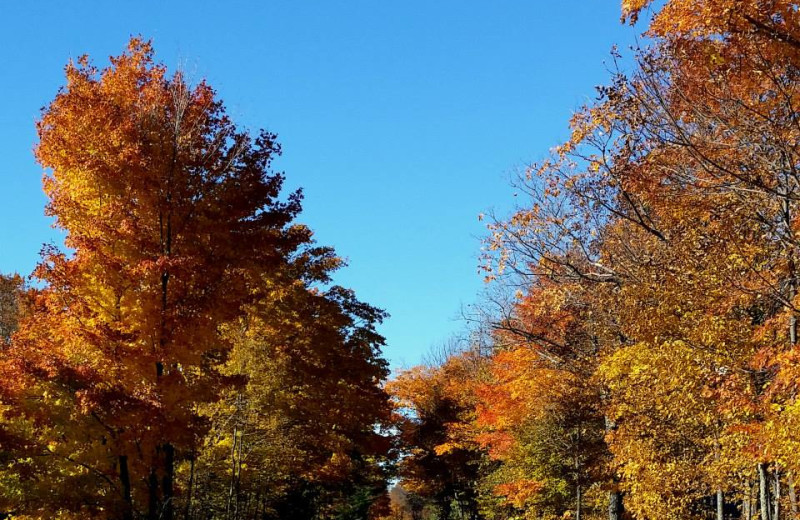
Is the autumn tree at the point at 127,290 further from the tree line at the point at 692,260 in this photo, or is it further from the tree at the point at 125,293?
the tree line at the point at 692,260

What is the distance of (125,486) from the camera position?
12070 millimetres

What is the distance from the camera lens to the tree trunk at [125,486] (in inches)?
472

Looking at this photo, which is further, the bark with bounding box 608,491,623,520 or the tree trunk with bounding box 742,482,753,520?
the bark with bounding box 608,491,623,520

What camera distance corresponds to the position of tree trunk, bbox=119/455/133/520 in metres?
12.0

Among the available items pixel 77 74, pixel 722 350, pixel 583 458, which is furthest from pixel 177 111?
pixel 583 458

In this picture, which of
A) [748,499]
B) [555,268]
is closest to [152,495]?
[555,268]

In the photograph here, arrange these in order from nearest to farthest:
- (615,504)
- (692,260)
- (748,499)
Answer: (692,260)
(748,499)
(615,504)

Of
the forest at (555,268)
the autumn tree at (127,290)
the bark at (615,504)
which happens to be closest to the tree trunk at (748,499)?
the forest at (555,268)

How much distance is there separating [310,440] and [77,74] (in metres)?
14.5

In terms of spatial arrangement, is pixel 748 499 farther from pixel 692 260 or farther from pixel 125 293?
pixel 125 293

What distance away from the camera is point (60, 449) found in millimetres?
11758

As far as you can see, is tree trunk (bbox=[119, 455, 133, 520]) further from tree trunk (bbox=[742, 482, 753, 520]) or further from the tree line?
tree trunk (bbox=[742, 482, 753, 520])

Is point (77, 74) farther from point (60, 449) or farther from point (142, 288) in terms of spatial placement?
point (60, 449)

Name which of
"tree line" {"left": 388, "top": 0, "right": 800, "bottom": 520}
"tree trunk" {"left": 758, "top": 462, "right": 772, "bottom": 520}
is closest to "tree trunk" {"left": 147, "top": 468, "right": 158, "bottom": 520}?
"tree line" {"left": 388, "top": 0, "right": 800, "bottom": 520}
